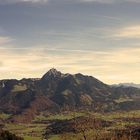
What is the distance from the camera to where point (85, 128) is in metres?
50.0

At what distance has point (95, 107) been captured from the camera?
194 feet

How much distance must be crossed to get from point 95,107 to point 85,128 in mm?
9527

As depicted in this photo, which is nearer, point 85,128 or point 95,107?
point 85,128
